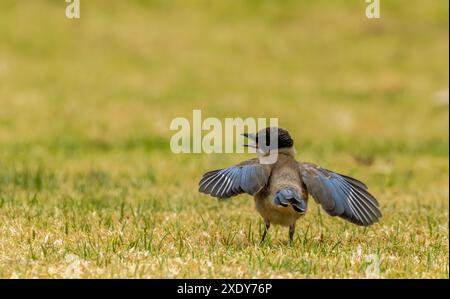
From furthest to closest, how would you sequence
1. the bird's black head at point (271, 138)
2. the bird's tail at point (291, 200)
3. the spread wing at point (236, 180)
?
1. the bird's black head at point (271, 138)
2. the spread wing at point (236, 180)
3. the bird's tail at point (291, 200)

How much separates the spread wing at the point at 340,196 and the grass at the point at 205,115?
1.15 ft

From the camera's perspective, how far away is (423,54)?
34.6 m

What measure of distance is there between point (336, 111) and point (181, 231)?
18.3 m

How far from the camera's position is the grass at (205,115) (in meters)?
8.49

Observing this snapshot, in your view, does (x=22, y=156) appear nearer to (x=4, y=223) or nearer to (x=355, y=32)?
(x=4, y=223)

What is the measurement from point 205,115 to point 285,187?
55.4 feet

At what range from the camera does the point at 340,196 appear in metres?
8.82

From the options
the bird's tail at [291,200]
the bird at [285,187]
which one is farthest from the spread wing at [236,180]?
the bird's tail at [291,200]

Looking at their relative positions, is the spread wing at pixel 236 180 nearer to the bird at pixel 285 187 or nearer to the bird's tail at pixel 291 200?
the bird at pixel 285 187

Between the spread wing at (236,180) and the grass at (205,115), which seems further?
the spread wing at (236,180)

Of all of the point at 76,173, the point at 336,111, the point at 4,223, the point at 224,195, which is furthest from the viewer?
the point at 336,111

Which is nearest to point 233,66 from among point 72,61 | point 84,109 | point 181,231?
point 72,61

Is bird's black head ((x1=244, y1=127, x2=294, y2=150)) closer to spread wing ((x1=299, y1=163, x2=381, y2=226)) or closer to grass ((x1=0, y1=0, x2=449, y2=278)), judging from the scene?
spread wing ((x1=299, y1=163, x2=381, y2=226))

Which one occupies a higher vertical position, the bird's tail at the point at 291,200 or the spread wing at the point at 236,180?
the spread wing at the point at 236,180
